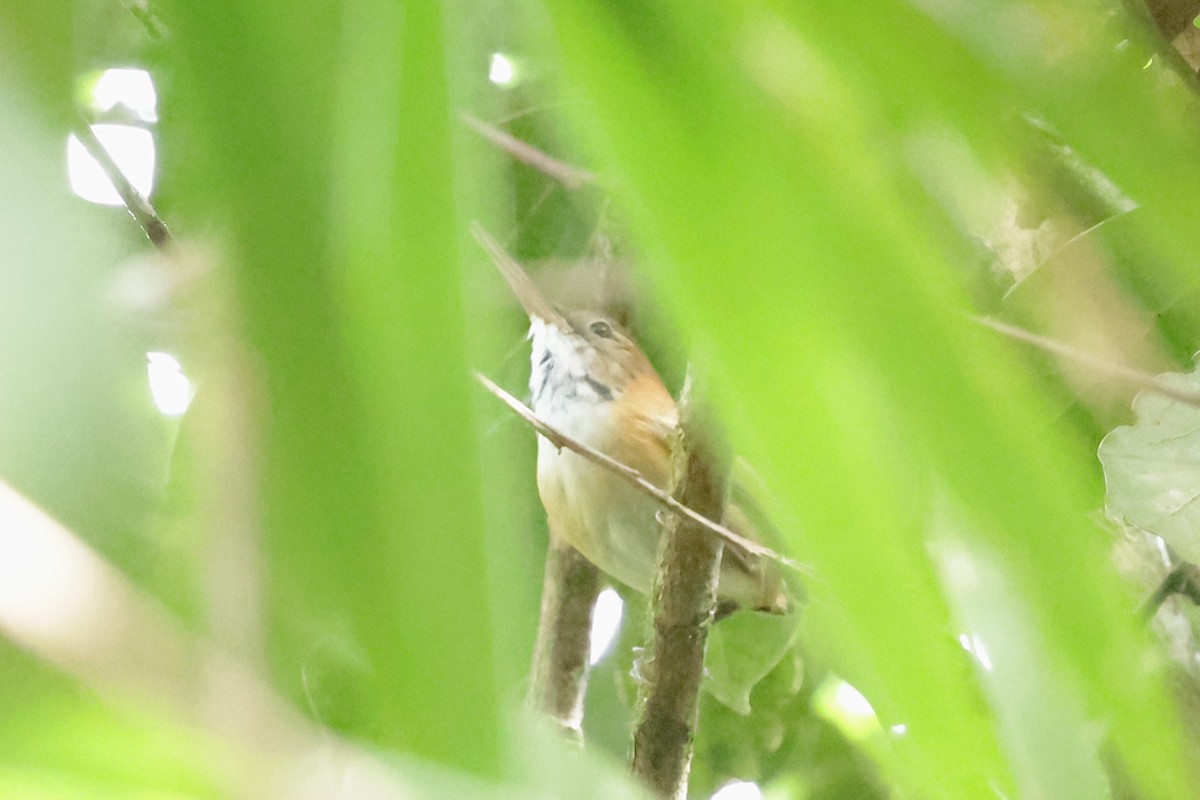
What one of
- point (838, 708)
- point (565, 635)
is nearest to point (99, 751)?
point (565, 635)

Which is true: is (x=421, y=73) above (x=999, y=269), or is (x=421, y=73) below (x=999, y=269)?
below

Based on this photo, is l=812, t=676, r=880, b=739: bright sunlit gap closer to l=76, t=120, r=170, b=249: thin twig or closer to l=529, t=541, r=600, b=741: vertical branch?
l=529, t=541, r=600, b=741: vertical branch

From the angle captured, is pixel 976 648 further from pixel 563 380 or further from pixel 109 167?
pixel 563 380

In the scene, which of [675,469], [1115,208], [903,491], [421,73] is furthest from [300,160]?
[675,469]

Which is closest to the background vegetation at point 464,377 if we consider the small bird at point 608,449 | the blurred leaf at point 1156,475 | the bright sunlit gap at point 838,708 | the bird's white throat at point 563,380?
the blurred leaf at point 1156,475

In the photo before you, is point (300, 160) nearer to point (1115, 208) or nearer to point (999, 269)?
point (1115, 208)
